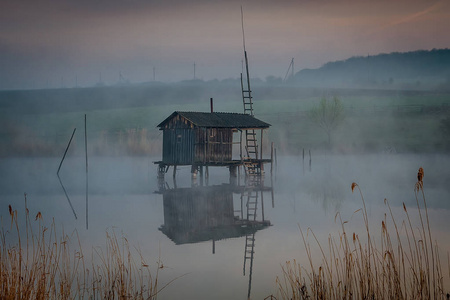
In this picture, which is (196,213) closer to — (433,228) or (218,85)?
(433,228)

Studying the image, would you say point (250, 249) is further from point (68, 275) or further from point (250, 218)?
point (68, 275)

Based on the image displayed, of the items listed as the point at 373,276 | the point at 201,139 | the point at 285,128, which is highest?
the point at 285,128

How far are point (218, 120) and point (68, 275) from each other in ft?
91.9

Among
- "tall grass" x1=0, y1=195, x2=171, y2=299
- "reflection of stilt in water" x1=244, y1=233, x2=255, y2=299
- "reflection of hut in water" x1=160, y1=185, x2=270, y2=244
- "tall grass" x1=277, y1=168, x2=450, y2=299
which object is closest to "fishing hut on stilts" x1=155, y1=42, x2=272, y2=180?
"reflection of hut in water" x1=160, y1=185, x2=270, y2=244

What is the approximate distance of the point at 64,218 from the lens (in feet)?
86.0

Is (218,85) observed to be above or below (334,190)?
above

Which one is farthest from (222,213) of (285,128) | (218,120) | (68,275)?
(285,128)

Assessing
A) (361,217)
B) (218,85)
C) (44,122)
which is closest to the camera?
(361,217)

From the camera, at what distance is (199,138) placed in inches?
1500

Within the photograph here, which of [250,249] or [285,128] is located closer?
[250,249]

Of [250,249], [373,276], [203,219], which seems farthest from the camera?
[203,219]

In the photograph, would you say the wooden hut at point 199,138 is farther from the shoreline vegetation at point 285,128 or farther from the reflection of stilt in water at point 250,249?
the shoreline vegetation at point 285,128

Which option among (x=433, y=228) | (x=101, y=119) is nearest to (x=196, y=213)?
(x=433, y=228)

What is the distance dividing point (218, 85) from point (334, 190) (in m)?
88.9
